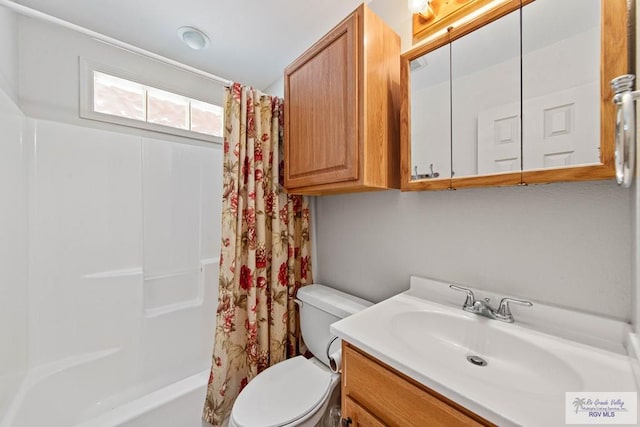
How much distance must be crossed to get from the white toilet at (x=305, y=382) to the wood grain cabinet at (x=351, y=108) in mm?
618

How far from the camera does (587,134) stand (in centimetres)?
70

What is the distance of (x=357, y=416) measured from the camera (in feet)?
2.53

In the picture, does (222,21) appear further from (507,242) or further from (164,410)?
(164,410)

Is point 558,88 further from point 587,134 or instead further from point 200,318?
point 200,318

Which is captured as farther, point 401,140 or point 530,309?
point 401,140

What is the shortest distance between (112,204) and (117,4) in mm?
1091

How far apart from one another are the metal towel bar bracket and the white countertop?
0.44m

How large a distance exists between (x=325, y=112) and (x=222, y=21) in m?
0.87

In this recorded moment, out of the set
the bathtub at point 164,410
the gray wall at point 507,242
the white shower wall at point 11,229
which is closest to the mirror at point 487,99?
the gray wall at point 507,242

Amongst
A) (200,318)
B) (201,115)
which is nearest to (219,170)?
(201,115)

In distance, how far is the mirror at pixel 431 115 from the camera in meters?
1.00

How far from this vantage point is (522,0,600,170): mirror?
2.27 feet

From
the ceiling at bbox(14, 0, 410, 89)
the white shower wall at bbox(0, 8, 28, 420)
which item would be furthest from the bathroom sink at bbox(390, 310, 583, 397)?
the white shower wall at bbox(0, 8, 28, 420)

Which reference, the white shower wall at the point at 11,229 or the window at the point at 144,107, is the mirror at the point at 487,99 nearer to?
the window at the point at 144,107
